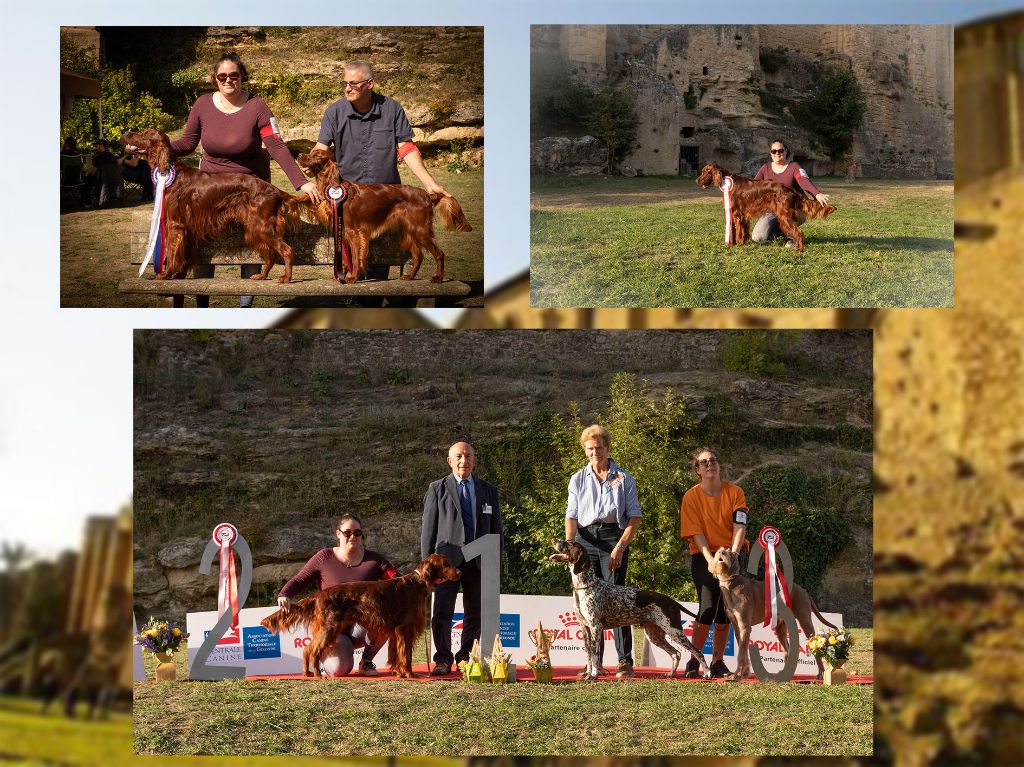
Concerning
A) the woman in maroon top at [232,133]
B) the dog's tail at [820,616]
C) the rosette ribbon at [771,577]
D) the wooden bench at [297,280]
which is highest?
the woman in maroon top at [232,133]

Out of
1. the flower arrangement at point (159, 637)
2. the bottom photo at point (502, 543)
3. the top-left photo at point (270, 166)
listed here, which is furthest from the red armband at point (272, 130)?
the flower arrangement at point (159, 637)

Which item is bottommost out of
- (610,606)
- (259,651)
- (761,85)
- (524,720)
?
(524,720)

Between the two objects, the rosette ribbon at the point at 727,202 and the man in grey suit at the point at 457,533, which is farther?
the rosette ribbon at the point at 727,202

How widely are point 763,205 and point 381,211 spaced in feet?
8.91

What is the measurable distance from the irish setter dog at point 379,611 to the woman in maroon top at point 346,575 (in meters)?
0.08

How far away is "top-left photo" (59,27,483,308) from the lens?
832 centimetres

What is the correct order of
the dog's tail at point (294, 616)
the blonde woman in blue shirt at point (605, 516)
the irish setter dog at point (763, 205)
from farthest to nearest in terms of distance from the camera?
1. the irish setter dog at point (763, 205)
2. the blonde woman in blue shirt at point (605, 516)
3. the dog's tail at point (294, 616)

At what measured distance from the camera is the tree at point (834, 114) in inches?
335

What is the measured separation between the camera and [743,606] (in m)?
7.68

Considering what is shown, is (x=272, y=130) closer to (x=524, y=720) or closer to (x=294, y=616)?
(x=294, y=616)

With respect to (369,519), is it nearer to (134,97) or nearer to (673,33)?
(134,97)

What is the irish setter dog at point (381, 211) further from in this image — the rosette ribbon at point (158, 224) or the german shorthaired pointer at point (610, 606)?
the german shorthaired pointer at point (610, 606)

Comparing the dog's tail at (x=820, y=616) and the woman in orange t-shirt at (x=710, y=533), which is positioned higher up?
the woman in orange t-shirt at (x=710, y=533)

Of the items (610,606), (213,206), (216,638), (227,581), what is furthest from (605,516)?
(213,206)
